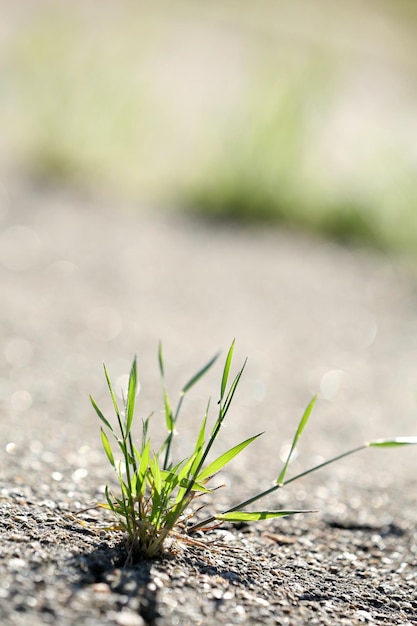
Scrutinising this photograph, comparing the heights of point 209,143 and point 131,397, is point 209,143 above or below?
above

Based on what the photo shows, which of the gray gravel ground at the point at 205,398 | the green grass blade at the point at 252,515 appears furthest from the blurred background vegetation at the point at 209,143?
the green grass blade at the point at 252,515

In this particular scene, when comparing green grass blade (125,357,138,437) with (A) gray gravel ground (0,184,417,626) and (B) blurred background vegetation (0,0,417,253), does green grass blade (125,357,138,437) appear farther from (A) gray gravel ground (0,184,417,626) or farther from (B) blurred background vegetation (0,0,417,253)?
(B) blurred background vegetation (0,0,417,253)

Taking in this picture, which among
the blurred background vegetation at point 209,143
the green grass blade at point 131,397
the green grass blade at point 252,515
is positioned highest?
the blurred background vegetation at point 209,143

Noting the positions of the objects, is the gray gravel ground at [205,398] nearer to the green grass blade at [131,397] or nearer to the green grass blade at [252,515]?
the green grass blade at [252,515]

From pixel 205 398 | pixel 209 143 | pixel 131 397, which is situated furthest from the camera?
pixel 209 143

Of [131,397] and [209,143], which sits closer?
[131,397]

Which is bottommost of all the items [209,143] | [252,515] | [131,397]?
[252,515]

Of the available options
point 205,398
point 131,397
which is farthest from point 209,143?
point 131,397

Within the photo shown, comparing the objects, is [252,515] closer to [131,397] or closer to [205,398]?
[131,397]

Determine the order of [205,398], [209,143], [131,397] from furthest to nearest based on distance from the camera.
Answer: [209,143]
[205,398]
[131,397]
